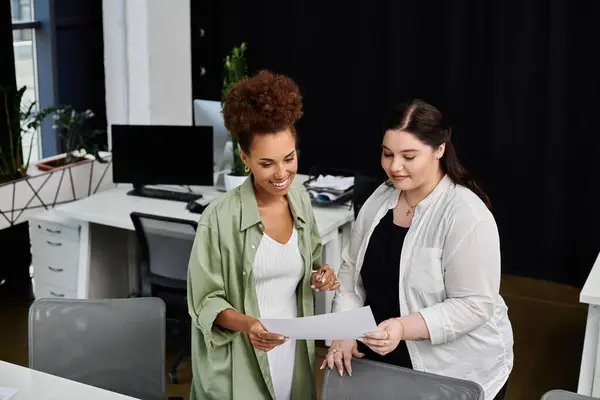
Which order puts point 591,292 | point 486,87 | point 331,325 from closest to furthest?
point 331,325 → point 591,292 → point 486,87

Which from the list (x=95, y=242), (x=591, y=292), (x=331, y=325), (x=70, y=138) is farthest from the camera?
(x=70, y=138)

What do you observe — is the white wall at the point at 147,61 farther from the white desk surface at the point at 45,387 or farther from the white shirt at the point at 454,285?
the white shirt at the point at 454,285

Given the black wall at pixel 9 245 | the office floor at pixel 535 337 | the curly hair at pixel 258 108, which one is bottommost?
the office floor at pixel 535 337

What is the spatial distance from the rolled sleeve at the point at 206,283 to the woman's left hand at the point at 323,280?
0.25 meters

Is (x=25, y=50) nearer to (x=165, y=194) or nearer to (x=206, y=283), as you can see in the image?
(x=165, y=194)

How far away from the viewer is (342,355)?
237cm

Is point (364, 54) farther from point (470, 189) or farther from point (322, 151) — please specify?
point (470, 189)

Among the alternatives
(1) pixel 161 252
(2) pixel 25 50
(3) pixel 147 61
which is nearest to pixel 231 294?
(1) pixel 161 252

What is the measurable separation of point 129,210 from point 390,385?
98.5 inches

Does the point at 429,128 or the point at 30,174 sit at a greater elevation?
the point at 429,128

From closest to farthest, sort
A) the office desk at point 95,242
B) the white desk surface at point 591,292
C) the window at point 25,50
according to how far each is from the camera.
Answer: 1. the white desk surface at point 591,292
2. the office desk at point 95,242
3. the window at point 25,50

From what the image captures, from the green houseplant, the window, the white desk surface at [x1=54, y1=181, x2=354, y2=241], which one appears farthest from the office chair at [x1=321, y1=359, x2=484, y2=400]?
the window

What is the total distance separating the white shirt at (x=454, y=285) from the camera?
2.22m

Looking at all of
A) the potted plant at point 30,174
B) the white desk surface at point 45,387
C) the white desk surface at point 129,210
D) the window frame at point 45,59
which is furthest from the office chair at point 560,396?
the window frame at point 45,59
